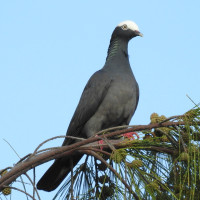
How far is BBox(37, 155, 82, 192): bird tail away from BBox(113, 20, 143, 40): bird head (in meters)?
1.98

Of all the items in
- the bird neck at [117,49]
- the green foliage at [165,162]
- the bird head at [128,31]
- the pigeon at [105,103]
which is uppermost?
the bird head at [128,31]

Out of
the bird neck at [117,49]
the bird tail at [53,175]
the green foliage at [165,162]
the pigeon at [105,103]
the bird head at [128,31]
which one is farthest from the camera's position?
the bird head at [128,31]

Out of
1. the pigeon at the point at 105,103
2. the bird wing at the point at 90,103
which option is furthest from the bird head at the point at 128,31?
the bird wing at the point at 90,103

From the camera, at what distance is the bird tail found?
4284 millimetres

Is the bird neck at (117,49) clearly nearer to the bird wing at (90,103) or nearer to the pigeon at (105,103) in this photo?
the pigeon at (105,103)

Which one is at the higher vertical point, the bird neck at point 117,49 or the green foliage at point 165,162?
the bird neck at point 117,49

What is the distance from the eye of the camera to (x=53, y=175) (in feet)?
14.2

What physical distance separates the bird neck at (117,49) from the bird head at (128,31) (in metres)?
0.07

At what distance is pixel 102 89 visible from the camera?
4805 millimetres

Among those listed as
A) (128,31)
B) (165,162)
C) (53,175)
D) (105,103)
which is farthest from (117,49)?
(165,162)

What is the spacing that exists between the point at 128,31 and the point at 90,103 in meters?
1.26

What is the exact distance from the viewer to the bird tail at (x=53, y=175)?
4.28 metres

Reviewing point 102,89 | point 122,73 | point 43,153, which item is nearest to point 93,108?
point 102,89

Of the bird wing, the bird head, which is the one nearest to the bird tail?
the bird wing
